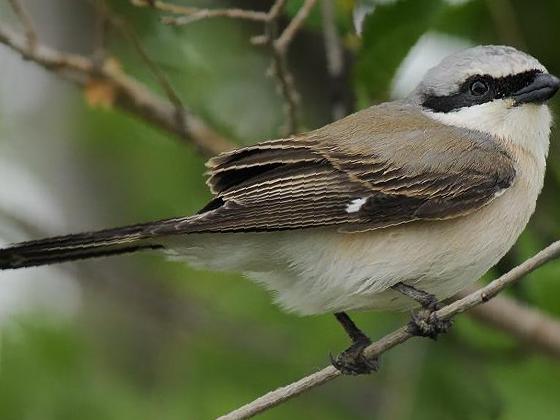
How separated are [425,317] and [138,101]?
1.79 meters

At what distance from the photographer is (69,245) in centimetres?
439

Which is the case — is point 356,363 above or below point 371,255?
below

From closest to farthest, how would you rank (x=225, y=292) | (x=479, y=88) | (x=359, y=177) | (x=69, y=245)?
(x=69, y=245)
(x=359, y=177)
(x=479, y=88)
(x=225, y=292)

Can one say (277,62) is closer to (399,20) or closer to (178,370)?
(399,20)

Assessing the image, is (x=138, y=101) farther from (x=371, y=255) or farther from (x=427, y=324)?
(x=427, y=324)

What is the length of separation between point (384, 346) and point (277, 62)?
1.14m

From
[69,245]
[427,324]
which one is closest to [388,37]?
[427,324]

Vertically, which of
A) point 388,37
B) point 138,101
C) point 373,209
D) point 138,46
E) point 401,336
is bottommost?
point 401,336

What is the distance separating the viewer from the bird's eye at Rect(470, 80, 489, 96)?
4.98 m

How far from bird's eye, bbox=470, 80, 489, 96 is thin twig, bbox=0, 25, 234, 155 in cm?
120

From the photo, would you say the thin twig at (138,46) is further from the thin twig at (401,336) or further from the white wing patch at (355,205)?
the thin twig at (401,336)

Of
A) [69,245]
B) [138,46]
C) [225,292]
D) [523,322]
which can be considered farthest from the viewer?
[225,292]

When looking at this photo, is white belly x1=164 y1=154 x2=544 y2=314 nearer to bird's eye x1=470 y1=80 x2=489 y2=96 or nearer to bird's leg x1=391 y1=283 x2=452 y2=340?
bird's leg x1=391 y1=283 x2=452 y2=340

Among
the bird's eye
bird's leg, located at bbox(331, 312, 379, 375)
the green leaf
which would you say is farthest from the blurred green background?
bird's leg, located at bbox(331, 312, 379, 375)
